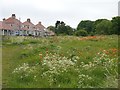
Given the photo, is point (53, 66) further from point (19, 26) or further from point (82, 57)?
point (19, 26)

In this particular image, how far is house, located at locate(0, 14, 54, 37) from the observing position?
69.2m

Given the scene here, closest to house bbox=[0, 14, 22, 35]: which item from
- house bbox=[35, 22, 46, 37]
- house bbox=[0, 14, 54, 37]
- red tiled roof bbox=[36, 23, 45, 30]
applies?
house bbox=[0, 14, 54, 37]

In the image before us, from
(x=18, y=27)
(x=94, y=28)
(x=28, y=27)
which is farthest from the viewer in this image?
(x=94, y=28)

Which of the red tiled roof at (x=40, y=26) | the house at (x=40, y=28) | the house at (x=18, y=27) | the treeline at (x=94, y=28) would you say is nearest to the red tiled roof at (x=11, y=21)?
the house at (x=18, y=27)

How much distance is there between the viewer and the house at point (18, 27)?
2723 inches

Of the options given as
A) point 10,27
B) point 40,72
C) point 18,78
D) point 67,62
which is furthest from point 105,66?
point 10,27

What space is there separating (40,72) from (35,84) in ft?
3.78

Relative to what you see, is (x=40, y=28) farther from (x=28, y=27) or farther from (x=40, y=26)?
(x=28, y=27)

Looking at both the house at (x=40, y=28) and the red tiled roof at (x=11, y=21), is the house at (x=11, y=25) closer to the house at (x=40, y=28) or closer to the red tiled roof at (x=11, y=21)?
the red tiled roof at (x=11, y=21)

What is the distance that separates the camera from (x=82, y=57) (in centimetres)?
1224

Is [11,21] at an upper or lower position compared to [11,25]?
upper

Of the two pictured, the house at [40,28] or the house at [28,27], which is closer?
the house at [28,27]

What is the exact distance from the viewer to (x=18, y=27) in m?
74.4

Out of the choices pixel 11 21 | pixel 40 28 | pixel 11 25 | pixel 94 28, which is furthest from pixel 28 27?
pixel 94 28
